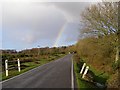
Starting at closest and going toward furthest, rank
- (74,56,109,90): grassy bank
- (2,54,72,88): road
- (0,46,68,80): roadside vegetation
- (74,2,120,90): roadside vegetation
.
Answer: (2,54,72,88): road < (74,56,109,90): grassy bank < (0,46,68,80): roadside vegetation < (74,2,120,90): roadside vegetation

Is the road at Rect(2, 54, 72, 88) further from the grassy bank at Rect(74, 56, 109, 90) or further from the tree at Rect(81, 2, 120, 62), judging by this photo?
the tree at Rect(81, 2, 120, 62)

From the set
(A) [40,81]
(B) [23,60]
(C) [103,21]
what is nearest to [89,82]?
(A) [40,81]

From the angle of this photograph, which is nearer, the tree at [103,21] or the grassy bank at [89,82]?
the grassy bank at [89,82]

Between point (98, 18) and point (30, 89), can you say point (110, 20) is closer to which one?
point (98, 18)

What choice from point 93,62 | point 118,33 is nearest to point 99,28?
point 118,33

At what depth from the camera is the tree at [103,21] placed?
107 feet

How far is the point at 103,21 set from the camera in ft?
113

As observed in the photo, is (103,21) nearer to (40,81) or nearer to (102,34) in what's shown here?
(102,34)

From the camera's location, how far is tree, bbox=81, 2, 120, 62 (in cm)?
3253

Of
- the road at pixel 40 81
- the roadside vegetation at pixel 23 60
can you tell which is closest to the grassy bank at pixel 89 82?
the road at pixel 40 81

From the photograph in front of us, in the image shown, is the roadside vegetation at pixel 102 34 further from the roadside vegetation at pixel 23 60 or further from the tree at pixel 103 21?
the roadside vegetation at pixel 23 60

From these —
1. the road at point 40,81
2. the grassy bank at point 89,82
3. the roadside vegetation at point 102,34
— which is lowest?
the grassy bank at point 89,82

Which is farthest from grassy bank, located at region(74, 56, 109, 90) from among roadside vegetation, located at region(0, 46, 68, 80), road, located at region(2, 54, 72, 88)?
roadside vegetation, located at region(0, 46, 68, 80)

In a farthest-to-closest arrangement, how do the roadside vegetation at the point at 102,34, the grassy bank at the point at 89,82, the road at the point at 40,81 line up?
1. the roadside vegetation at the point at 102,34
2. the grassy bank at the point at 89,82
3. the road at the point at 40,81
